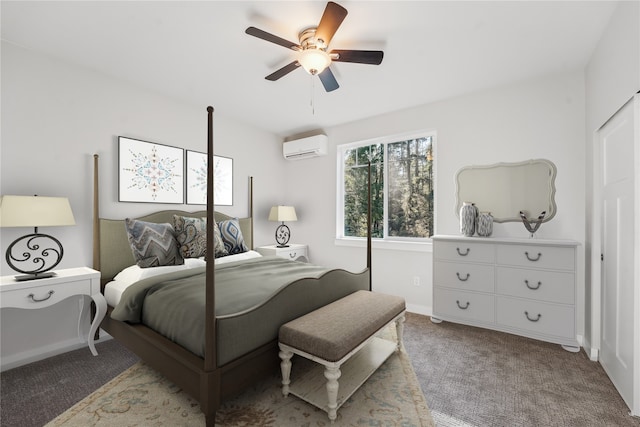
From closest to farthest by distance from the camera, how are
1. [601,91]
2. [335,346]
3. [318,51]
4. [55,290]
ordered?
[335,346], [318,51], [55,290], [601,91]

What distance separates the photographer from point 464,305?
2805mm

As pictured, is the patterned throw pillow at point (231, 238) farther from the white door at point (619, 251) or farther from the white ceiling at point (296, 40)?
the white door at point (619, 251)

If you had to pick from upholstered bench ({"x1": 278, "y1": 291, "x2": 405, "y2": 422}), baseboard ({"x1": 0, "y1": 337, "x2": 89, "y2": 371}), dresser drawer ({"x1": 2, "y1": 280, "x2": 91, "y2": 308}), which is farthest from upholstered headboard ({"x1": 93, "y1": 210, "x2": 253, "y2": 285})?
upholstered bench ({"x1": 278, "y1": 291, "x2": 405, "y2": 422})

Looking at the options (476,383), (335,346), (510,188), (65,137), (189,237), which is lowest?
(476,383)

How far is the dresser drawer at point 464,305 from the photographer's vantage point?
2.69 m

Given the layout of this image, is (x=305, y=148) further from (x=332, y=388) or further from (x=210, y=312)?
(x=332, y=388)

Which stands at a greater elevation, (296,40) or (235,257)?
(296,40)

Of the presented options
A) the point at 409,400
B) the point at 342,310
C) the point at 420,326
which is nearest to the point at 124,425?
the point at 342,310

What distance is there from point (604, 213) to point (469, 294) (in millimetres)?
1244

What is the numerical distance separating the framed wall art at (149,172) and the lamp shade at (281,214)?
1272mm

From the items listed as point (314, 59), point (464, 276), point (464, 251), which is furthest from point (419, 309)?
point (314, 59)

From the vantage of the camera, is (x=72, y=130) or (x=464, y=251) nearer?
(x=72, y=130)

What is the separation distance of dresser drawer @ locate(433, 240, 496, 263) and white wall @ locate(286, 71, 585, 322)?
1.31 feet

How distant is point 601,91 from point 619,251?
1256 millimetres
